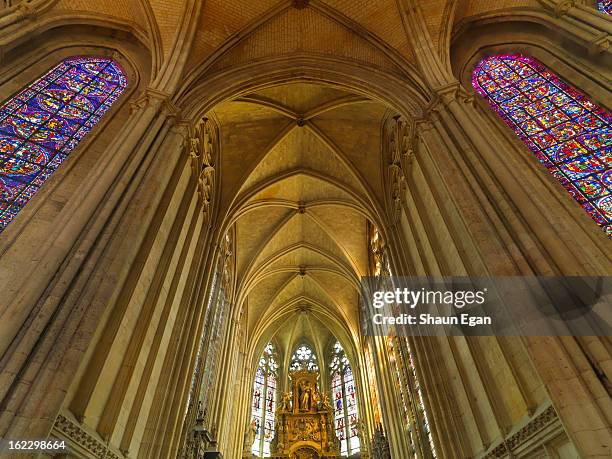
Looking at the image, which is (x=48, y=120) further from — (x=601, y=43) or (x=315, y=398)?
(x=315, y=398)

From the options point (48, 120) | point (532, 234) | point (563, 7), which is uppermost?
point (563, 7)

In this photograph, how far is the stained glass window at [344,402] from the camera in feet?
62.3

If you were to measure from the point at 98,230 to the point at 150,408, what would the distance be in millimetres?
3966

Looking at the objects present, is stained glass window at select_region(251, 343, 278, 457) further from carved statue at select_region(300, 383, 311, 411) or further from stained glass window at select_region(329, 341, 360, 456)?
stained glass window at select_region(329, 341, 360, 456)

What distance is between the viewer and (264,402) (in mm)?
21281

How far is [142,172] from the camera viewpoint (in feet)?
22.9

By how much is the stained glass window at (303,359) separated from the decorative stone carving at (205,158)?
48.0 feet

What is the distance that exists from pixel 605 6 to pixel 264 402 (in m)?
22.5

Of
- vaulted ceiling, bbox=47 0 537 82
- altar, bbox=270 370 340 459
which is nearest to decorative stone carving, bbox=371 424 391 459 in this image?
altar, bbox=270 370 340 459

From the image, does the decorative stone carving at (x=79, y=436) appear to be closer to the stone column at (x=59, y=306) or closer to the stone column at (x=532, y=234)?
the stone column at (x=59, y=306)

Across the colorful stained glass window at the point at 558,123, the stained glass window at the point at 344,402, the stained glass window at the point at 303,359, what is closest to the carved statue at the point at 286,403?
the stained glass window at the point at 344,402

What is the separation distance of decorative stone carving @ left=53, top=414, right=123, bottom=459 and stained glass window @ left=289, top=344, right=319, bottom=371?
1905cm

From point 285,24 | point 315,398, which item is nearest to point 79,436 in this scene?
point 285,24

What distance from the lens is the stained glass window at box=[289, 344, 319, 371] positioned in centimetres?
2342
